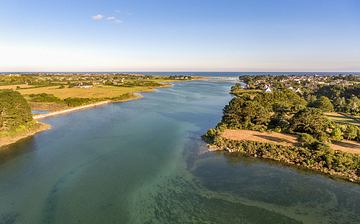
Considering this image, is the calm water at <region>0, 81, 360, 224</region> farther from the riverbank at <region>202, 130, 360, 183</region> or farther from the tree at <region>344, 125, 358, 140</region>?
the tree at <region>344, 125, 358, 140</region>

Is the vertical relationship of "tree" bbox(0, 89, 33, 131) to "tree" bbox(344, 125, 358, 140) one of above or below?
above

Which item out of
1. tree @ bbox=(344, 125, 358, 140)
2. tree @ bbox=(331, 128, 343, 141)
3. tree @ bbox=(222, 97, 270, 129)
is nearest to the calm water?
tree @ bbox=(222, 97, 270, 129)

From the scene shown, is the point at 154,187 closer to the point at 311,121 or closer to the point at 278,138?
the point at 278,138

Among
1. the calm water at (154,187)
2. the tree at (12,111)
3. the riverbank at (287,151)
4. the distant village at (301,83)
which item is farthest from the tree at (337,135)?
the distant village at (301,83)

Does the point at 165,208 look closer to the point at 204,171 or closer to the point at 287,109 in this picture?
the point at 204,171

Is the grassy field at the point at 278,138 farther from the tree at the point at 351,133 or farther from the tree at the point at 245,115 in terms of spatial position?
the tree at the point at 245,115

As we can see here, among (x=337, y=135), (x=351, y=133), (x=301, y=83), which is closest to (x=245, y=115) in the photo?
(x=337, y=135)
